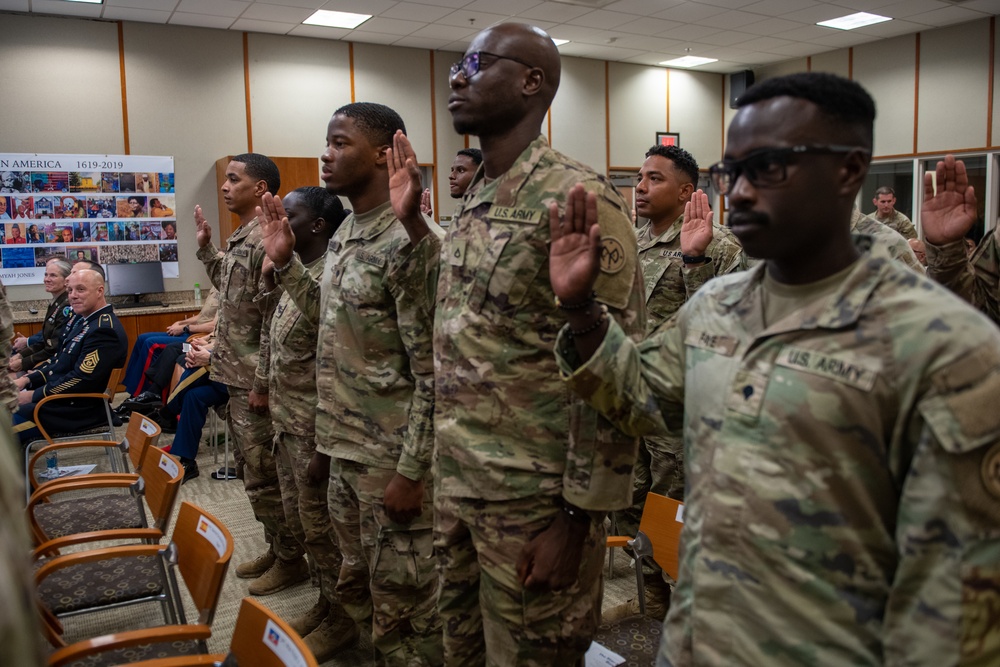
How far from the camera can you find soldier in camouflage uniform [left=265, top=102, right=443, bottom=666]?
6.70 ft

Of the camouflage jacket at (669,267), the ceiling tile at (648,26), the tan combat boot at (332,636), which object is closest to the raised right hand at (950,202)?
the camouflage jacket at (669,267)

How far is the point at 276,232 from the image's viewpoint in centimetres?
260

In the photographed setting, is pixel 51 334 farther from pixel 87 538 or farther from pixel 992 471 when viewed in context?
pixel 992 471

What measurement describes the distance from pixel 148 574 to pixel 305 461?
1.99 ft

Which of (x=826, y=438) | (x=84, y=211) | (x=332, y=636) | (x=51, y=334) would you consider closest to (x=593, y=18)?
(x=84, y=211)

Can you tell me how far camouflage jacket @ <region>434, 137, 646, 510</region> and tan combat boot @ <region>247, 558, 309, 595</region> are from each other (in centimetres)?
198

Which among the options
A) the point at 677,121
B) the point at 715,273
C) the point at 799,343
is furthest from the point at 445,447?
the point at 677,121

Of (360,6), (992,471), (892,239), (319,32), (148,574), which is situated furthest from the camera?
(319,32)

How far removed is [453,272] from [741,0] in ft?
23.0

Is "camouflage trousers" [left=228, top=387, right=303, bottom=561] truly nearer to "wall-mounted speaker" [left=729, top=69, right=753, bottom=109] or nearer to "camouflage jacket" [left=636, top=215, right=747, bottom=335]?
"camouflage jacket" [left=636, top=215, right=747, bottom=335]

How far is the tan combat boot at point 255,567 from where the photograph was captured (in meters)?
3.48

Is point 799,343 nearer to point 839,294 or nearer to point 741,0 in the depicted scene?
point 839,294

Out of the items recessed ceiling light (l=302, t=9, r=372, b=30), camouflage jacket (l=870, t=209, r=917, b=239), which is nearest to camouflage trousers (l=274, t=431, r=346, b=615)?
recessed ceiling light (l=302, t=9, r=372, b=30)

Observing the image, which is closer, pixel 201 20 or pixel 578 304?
pixel 578 304
